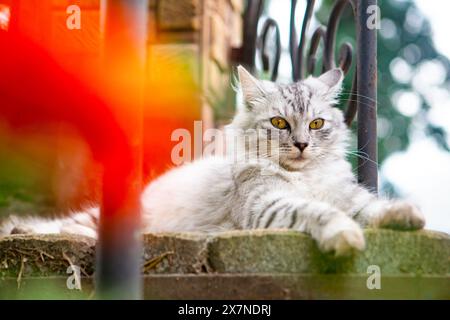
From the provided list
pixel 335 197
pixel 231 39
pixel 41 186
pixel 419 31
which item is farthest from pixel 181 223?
pixel 419 31

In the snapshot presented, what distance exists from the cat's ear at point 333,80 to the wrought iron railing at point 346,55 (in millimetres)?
42

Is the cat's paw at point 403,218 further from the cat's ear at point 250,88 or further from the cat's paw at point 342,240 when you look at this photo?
the cat's ear at point 250,88

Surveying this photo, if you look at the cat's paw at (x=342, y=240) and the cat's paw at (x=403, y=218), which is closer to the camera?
the cat's paw at (x=342, y=240)

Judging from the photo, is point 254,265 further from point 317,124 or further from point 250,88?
point 250,88

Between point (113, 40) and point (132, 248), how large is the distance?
234 mm

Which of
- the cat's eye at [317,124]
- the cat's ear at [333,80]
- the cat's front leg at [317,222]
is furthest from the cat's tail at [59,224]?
the cat's ear at [333,80]

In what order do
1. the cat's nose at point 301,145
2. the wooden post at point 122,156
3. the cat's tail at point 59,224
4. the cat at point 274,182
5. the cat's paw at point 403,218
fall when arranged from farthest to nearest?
1. the cat's tail at point 59,224
2. the cat's nose at point 301,145
3. the cat at point 274,182
4. the cat's paw at point 403,218
5. the wooden post at point 122,156

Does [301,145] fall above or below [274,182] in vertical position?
above

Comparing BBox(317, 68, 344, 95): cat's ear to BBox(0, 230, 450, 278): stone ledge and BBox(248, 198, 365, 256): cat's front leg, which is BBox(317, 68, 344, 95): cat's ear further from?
BBox(0, 230, 450, 278): stone ledge

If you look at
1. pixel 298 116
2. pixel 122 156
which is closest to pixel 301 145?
pixel 298 116

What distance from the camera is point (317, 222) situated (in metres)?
1.45

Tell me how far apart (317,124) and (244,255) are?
930 mm

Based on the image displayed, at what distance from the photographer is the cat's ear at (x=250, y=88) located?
7.39ft

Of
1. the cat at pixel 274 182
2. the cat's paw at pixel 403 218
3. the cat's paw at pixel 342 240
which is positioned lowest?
the cat's paw at pixel 342 240
